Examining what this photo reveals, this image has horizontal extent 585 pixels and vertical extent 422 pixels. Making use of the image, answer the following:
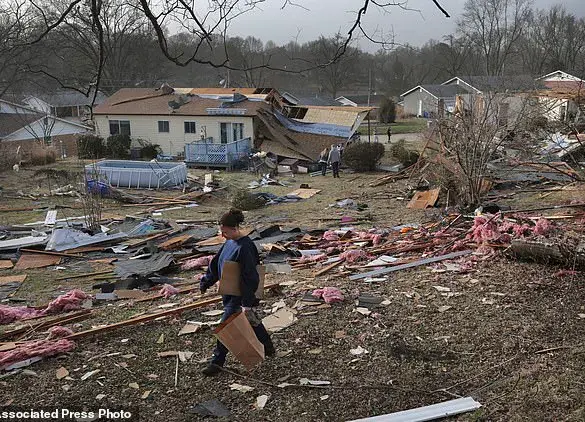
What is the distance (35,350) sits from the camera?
18.6ft

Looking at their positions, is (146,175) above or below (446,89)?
below

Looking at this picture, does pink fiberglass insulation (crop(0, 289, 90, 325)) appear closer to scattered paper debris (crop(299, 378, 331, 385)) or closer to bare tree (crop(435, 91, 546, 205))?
scattered paper debris (crop(299, 378, 331, 385))

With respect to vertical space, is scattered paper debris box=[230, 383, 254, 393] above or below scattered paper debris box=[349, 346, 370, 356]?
below

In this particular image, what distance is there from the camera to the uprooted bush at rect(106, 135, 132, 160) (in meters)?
32.6

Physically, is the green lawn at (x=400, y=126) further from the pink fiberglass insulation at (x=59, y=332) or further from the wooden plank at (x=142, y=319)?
the pink fiberglass insulation at (x=59, y=332)

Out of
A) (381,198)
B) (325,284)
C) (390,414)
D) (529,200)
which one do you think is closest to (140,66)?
(381,198)

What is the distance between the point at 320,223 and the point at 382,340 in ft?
31.8

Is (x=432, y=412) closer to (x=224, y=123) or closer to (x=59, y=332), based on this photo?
(x=59, y=332)

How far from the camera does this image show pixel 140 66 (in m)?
52.6

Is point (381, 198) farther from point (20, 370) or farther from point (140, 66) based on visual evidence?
point (140, 66)

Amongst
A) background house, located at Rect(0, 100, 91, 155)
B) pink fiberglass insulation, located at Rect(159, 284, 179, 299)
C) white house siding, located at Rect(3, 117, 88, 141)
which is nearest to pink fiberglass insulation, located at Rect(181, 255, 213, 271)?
pink fiberglass insulation, located at Rect(159, 284, 179, 299)

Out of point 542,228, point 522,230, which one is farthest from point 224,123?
point 542,228

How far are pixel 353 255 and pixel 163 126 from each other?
25.9 metres

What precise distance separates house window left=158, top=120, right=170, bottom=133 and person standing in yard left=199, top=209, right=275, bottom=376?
29.4 m
